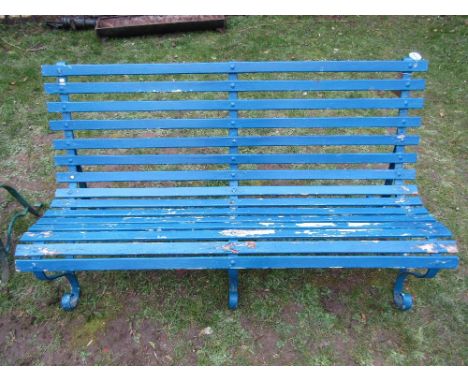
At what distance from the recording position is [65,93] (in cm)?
264

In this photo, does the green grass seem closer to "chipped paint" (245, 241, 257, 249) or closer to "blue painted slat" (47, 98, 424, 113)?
"chipped paint" (245, 241, 257, 249)

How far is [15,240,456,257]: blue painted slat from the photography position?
2270 millimetres

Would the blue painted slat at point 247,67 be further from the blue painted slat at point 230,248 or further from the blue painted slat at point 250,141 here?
the blue painted slat at point 230,248

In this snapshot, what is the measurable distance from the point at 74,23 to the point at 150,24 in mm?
1153

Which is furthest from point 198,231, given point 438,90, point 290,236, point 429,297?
point 438,90

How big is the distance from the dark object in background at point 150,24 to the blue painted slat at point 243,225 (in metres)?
3.98

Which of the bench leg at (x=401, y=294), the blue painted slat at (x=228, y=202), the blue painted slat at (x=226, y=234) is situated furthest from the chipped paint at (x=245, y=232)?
the bench leg at (x=401, y=294)

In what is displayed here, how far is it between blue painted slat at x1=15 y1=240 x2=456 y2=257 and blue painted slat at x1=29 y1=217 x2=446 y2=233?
16 centimetres

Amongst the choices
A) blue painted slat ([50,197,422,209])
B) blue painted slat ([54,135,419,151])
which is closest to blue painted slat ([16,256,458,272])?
blue painted slat ([50,197,422,209])

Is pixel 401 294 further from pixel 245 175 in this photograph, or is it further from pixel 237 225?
pixel 245 175

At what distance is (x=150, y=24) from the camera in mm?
5664

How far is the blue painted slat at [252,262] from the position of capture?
88.8 inches

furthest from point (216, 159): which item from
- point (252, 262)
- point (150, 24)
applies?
point (150, 24)

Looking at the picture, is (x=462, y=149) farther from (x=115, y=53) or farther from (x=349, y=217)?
(x=115, y=53)
